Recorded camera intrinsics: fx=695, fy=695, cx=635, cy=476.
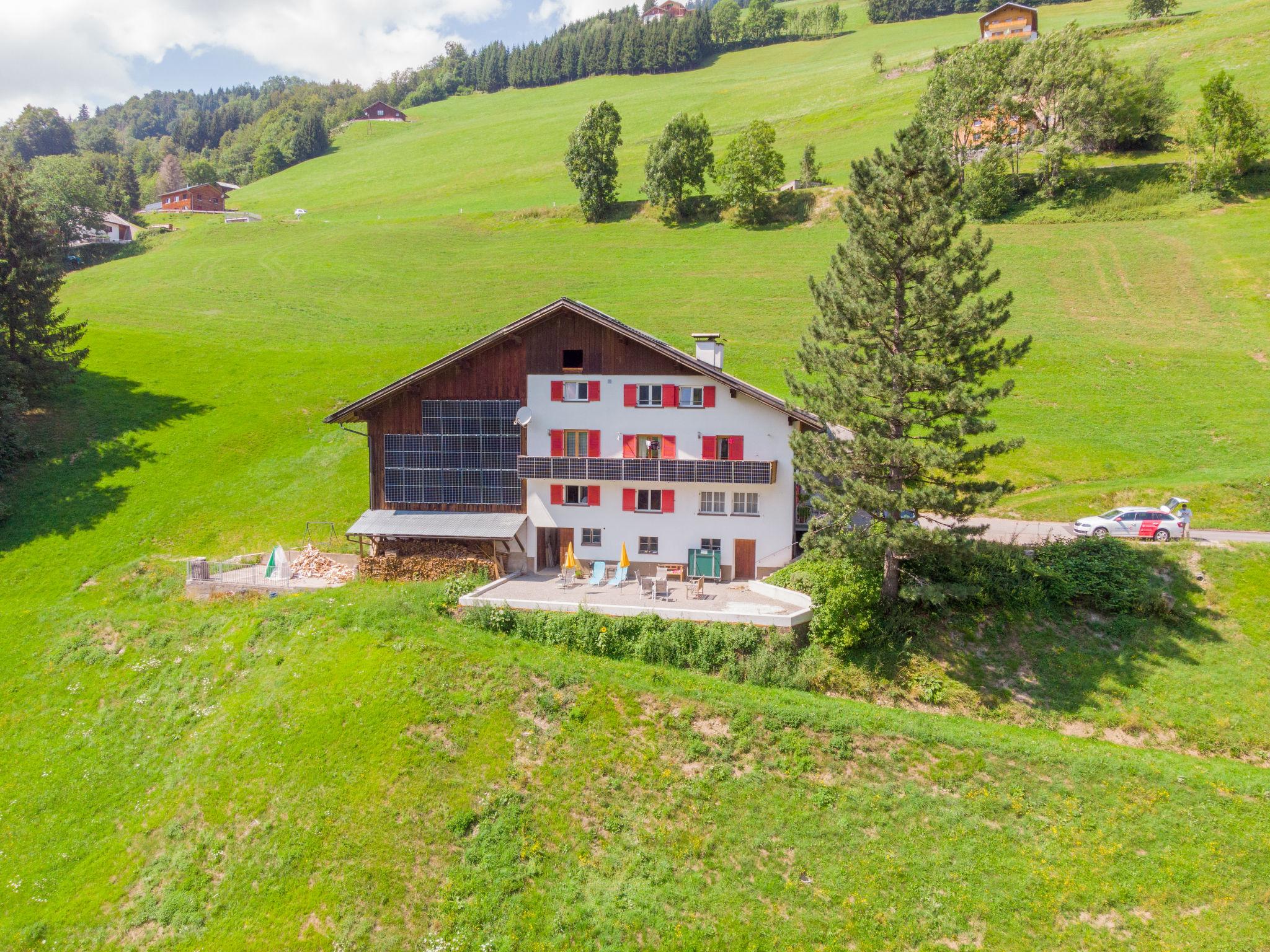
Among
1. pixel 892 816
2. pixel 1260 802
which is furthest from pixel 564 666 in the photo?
pixel 1260 802

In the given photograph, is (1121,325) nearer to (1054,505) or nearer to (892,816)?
(1054,505)

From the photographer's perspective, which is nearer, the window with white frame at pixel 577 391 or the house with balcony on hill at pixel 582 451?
the house with balcony on hill at pixel 582 451

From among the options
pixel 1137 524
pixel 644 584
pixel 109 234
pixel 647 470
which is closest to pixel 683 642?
pixel 644 584

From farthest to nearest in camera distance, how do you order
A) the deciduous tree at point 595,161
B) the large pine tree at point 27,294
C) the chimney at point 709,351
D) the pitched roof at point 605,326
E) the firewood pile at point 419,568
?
the deciduous tree at point 595,161, the large pine tree at point 27,294, the chimney at point 709,351, the firewood pile at point 419,568, the pitched roof at point 605,326

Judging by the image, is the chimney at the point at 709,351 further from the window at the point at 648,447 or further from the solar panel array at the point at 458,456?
the solar panel array at the point at 458,456

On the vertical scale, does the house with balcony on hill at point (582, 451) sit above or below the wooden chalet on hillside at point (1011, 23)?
below

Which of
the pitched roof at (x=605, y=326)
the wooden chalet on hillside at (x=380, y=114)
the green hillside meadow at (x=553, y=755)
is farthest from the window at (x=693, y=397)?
the wooden chalet on hillside at (x=380, y=114)

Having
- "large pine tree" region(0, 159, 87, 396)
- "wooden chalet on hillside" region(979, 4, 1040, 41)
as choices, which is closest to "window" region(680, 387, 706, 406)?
"large pine tree" region(0, 159, 87, 396)

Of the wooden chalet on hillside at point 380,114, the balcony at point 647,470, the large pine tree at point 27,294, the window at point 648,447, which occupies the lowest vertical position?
the balcony at point 647,470
